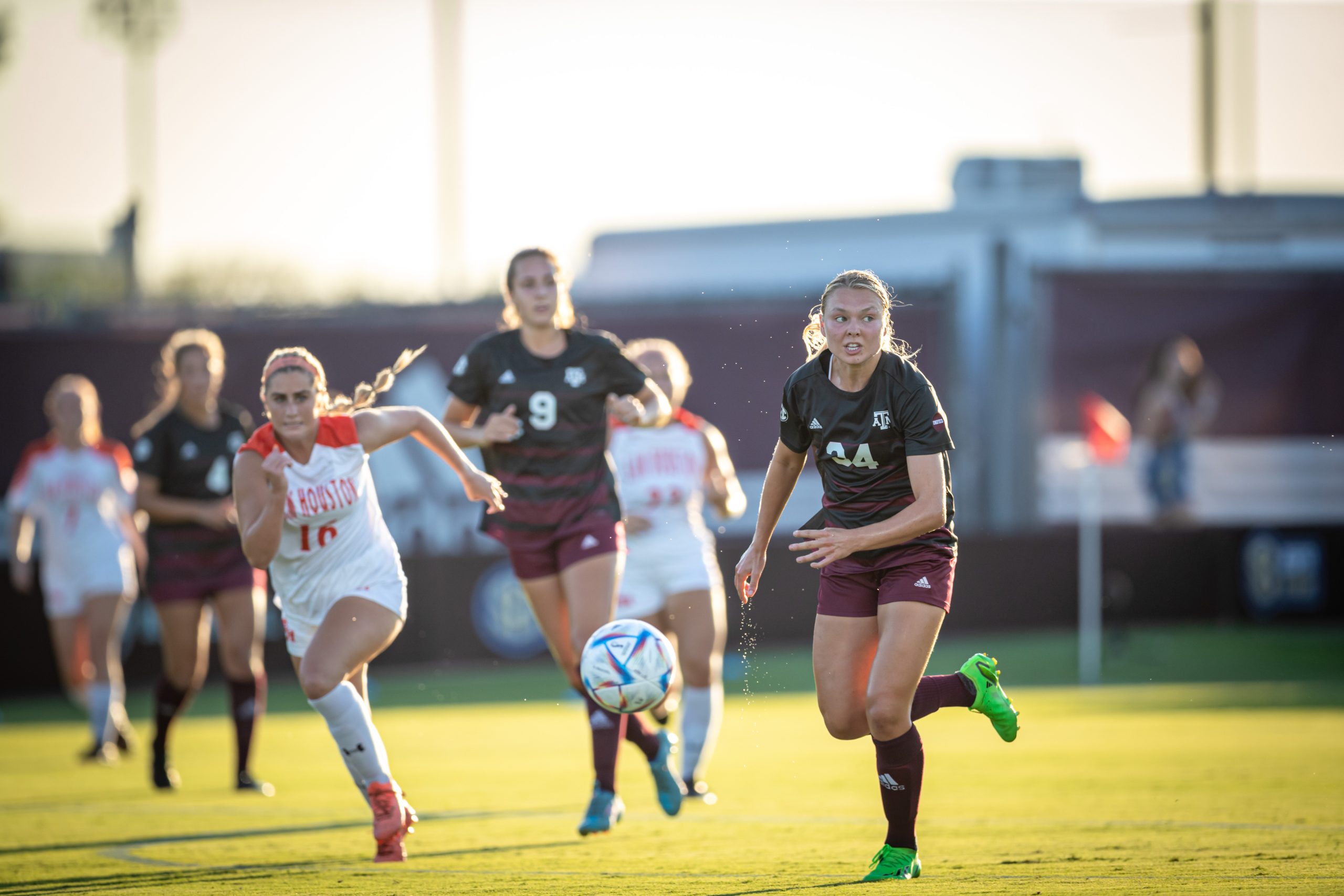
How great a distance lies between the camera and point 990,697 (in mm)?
6363

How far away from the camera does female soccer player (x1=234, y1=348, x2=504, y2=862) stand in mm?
6441

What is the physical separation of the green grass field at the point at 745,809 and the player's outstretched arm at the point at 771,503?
102 cm

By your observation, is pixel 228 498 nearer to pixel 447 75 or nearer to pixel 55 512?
pixel 55 512

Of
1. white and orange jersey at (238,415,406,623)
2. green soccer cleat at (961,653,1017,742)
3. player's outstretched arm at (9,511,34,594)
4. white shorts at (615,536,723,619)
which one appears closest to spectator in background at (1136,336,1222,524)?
white shorts at (615,536,723,619)

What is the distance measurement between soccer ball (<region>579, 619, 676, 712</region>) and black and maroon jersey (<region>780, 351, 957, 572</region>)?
43.4 inches

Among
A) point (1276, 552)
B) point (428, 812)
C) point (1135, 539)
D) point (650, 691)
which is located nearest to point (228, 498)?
point (428, 812)

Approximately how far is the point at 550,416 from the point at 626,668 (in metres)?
1.30

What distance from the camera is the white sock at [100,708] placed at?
11.3 m

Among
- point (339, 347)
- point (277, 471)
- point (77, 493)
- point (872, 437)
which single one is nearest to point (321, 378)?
point (277, 471)

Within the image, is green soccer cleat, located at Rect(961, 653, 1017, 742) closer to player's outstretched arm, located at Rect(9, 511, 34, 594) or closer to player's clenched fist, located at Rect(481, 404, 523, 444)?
player's clenched fist, located at Rect(481, 404, 523, 444)

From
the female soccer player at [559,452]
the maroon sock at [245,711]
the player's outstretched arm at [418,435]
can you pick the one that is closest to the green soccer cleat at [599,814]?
the female soccer player at [559,452]

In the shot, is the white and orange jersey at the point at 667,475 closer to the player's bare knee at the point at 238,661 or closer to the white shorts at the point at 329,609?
the player's bare knee at the point at 238,661

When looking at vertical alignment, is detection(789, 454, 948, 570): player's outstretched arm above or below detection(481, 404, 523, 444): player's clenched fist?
below

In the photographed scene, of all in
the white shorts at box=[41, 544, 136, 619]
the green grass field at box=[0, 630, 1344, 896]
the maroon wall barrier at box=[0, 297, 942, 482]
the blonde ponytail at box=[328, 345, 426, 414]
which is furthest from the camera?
the maroon wall barrier at box=[0, 297, 942, 482]
